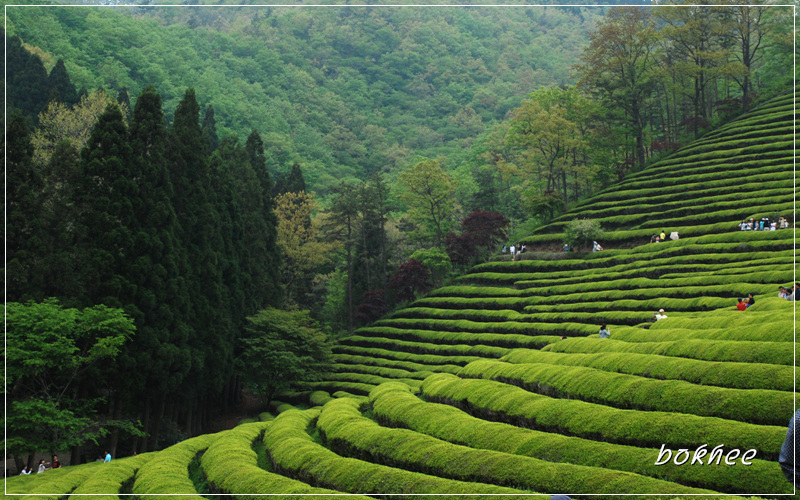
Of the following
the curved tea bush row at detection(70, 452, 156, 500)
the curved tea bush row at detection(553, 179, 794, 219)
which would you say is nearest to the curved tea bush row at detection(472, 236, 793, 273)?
the curved tea bush row at detection(553, 179, 794, 219)

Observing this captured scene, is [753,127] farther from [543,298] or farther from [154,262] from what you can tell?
[154,262]

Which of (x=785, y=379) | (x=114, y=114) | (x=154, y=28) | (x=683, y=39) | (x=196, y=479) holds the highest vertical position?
(x=154, y=28)

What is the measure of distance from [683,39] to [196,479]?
2295 inches

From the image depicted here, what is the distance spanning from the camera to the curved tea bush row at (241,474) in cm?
1398

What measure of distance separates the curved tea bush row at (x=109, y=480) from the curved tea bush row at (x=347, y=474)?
13.4 ft

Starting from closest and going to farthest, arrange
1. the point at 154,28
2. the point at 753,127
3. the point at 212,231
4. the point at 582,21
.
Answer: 1. the point at 212,231
2. the point at 753,127
3. the point at 154,28
4. the point at 582,21

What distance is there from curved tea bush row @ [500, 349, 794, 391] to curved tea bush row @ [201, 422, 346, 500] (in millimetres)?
8612

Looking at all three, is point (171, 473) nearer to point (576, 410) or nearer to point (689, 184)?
point (576, 410)

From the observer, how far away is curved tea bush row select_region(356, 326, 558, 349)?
3259 cm

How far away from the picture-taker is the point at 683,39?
195ft

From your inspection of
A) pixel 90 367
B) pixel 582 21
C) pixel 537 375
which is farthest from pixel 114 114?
pixel 582 21

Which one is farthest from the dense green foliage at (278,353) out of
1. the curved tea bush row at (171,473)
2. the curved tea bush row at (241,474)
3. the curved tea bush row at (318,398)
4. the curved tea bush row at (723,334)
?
the curved tea bush row at (723,334)

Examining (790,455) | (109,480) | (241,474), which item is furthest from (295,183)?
(790,455)

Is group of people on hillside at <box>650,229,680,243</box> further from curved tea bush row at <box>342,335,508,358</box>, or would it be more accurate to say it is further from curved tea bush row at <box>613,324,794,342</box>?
curved tea bush row at <box>613,324,794,342</box>
